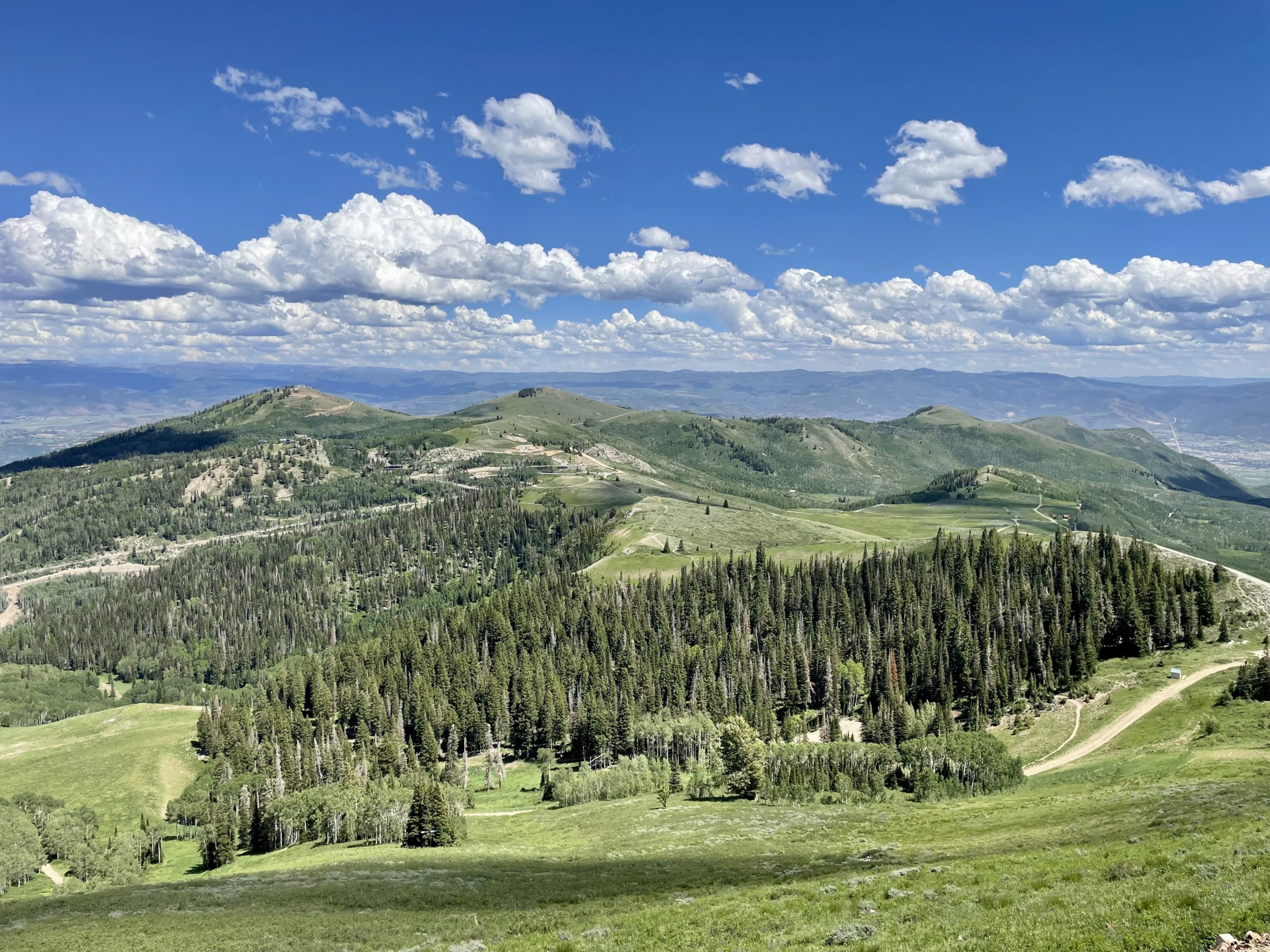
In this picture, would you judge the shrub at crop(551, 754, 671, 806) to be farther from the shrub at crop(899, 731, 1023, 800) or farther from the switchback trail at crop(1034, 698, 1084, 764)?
the switchback trail at crop(1034, 698, 1084, 764)

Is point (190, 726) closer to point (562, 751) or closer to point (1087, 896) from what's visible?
point (562, 751)

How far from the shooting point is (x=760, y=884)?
51781mm

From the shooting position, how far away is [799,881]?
49.8 m

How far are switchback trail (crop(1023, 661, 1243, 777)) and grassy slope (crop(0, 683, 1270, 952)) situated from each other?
9869mm

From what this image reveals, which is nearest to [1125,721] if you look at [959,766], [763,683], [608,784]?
[959,766]

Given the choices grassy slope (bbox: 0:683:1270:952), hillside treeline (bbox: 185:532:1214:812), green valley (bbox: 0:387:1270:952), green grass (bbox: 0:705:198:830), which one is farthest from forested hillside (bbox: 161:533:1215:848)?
grassy slope (bbox: 0:683:1270:952)

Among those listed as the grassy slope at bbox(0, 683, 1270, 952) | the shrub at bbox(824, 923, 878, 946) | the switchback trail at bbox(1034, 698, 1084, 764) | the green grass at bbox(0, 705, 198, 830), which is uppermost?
the shrub at bbox(824, 923, 878, 946)

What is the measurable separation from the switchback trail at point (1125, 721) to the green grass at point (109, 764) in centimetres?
18552

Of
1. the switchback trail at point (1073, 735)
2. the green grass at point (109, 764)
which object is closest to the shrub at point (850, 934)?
the switchback trail at point (1073, 735)

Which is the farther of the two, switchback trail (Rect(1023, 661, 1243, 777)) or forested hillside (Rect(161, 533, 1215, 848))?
forested hillside (Rect(161, 533, 1215, 848))

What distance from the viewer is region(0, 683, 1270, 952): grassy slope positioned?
28594mm

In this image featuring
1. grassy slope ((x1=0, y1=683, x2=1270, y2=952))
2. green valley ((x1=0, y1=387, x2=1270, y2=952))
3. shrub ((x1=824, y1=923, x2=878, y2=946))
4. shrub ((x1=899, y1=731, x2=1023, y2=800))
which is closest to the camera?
grassy slope ((x1=0, y1=683, x2=1270, y2=952))

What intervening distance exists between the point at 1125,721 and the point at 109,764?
22742cm

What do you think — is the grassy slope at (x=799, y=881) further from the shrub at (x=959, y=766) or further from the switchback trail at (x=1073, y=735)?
the switchback trail at (x=1073, y=735)
